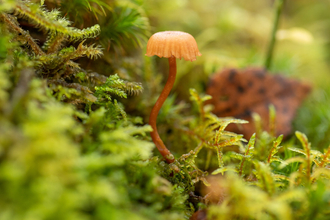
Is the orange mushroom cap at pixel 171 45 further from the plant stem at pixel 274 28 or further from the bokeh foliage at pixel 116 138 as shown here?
the plant stem at pixel 274 28

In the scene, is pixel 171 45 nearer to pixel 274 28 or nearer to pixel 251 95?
pixel 251 95

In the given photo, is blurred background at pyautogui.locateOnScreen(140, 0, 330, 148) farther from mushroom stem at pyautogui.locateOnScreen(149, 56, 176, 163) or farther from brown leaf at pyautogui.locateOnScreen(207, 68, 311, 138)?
mushroom stem at pyautogui.locateOnScreen(149, 56, 176, 163)

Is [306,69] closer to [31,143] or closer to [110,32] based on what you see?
[110,32]

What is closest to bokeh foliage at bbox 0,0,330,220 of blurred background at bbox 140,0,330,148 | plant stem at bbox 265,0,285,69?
blurred background at bbox 140,0,330,148

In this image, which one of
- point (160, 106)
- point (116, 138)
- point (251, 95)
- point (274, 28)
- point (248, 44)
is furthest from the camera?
point (248, 44)

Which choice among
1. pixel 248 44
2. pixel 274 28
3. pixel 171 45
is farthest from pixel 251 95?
pixel 248 44

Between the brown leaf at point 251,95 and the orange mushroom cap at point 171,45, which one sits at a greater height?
the orange mushroom cap at point 171,45

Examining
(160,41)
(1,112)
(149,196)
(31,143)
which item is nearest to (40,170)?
(31,143)

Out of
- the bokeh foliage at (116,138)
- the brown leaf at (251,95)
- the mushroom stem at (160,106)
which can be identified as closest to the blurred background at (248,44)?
the bokeh foliage at (116,138)
